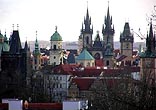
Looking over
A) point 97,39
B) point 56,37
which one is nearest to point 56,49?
point 56,37

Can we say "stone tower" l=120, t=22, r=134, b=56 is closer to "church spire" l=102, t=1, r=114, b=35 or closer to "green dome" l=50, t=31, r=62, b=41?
"church spire" l=102, t=1, r=114, b=35

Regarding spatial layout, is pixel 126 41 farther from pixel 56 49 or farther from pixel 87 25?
pixel 56 49

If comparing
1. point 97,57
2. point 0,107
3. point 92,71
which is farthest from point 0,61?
point 97,57

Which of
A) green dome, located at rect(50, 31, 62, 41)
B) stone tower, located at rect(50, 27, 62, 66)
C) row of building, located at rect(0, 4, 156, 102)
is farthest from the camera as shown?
stone tower, located at rect(50, 27, 62, 66)

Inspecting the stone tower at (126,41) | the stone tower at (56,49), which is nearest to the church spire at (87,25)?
the stone tower at (126,41)

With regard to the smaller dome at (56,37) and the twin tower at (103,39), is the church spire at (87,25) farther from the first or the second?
the smaller dome at (56,37)

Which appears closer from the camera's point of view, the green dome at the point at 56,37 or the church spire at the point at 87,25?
the green dome at the point at 56,37

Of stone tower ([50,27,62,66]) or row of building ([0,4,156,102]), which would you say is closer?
row of building ([0,4,156,102])

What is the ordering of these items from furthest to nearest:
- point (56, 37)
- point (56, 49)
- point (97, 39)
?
point (97, 39)
point (56, 49)
point (56, 37)

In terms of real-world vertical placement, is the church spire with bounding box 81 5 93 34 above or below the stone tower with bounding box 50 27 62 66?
above

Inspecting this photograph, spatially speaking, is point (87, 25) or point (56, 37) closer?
point (56, 37)

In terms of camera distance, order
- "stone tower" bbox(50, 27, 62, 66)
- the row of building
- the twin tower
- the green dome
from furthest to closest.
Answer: the twin tower < "stone tower" bbox(50, 27, 62, 66) < the green dome < the row of building

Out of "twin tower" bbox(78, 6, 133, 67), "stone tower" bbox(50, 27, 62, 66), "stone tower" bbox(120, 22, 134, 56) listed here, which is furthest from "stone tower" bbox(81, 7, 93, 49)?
"stone tower" bbox(50, 27, 62, 66)

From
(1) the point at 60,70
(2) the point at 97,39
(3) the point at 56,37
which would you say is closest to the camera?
(1) the point at 60,70
